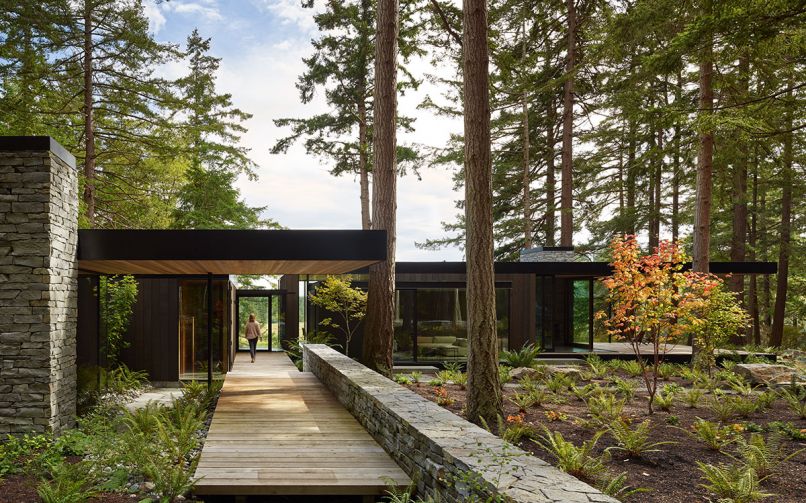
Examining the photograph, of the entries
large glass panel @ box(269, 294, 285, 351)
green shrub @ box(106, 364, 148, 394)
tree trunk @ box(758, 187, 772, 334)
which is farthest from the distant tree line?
tree trunk @ box(758, 187, 772, 334)

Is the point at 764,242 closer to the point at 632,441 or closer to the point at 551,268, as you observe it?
the point at 551,268

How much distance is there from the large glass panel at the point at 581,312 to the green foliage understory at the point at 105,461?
41.9 ft

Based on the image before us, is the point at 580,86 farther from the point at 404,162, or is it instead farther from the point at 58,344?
the point at 58,344

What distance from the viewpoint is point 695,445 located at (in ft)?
22.5

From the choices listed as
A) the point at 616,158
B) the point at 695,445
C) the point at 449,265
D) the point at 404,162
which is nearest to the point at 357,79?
the point at 404,162

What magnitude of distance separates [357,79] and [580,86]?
8.31 meters

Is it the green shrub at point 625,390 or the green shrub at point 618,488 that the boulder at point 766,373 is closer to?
the green shrub at point 625,390

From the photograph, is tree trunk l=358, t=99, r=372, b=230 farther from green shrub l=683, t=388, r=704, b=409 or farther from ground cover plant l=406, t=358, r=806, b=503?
green shrub l=683, t=388, r=704, b=409

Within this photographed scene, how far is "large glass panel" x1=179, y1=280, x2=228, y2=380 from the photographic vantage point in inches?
538

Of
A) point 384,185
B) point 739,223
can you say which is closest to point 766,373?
point 384,185

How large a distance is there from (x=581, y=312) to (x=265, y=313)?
415 inches

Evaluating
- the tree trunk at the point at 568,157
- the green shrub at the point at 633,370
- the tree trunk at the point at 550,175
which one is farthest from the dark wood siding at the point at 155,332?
the tree trunk at the point at 550,175

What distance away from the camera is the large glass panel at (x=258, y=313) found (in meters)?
21.6

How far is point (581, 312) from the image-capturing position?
1847 cm
